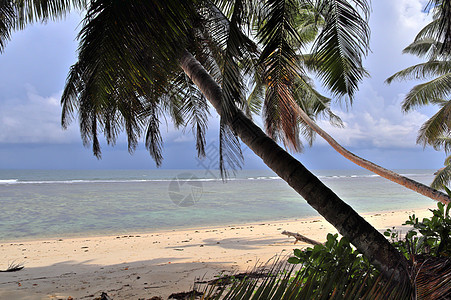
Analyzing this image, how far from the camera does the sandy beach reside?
4.83 meters

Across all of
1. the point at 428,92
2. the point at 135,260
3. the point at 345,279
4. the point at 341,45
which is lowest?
the point at 135,260

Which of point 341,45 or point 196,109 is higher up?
point 196,109

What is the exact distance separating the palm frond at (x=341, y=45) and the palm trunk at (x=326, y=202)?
99 centimetres

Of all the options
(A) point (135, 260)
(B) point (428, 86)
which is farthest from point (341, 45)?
(B) point (428, 86)

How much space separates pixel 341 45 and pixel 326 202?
5.14 feet

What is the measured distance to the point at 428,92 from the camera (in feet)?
41.1

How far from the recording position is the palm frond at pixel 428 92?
1212 centimetres

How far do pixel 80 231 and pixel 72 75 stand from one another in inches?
373

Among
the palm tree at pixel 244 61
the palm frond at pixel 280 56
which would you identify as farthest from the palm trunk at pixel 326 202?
the palm frond at pixel 280 56

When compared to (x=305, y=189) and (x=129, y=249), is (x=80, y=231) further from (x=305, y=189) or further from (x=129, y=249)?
(x=305, y=189)

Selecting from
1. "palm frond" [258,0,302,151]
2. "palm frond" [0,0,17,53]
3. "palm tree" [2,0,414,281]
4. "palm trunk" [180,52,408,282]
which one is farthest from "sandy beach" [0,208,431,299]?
"palm frond" [0,0,17,53]

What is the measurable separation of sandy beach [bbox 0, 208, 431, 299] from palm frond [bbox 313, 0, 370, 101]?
2.22 meters

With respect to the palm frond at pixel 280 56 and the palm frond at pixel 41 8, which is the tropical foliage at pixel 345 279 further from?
the palm frond at pixel 41 8

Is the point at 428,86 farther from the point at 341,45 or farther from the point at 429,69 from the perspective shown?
the point at 341,45
